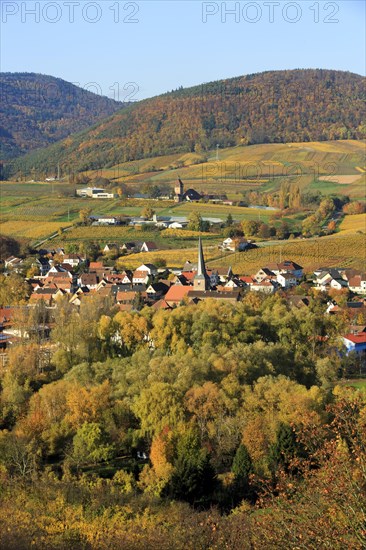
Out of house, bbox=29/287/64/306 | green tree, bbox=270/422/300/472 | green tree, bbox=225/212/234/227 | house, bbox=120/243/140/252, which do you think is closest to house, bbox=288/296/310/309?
house, bbox=29/287/64/306

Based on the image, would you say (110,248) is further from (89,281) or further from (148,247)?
(89,281)

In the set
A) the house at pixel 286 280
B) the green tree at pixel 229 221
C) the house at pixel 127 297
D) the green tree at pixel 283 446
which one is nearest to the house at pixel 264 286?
the house at pixel 286 280

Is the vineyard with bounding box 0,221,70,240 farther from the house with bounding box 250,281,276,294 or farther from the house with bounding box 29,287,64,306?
the house with bounding box 250,281,276,294

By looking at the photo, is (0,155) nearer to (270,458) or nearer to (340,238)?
(340,238)

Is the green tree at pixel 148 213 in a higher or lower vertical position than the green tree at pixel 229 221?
higher

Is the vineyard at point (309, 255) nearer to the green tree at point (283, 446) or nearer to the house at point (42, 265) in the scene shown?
the house at point (42, 265)

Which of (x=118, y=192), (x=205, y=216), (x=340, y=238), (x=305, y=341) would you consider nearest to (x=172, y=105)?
(x=118, y=192)

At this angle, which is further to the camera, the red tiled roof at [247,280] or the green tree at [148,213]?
the green tree at [148,213]

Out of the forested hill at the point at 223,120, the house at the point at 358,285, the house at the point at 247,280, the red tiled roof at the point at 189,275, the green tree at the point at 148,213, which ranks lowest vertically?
the house at the point at 358,285
